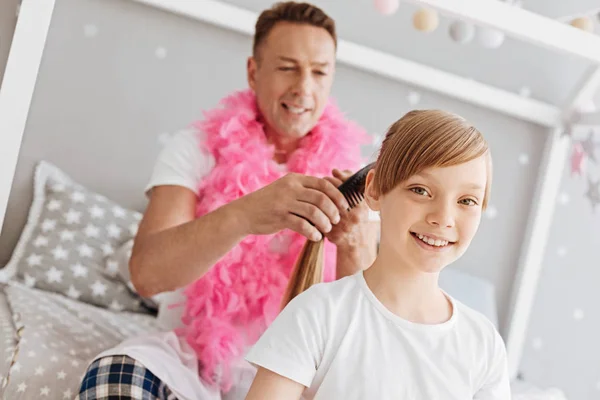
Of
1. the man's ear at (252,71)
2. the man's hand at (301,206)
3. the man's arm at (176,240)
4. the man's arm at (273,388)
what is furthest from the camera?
the man's ear at (252,71)

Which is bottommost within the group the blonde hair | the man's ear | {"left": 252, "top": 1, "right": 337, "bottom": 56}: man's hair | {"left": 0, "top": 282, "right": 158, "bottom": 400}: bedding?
{"left": 0, "top": 282, "right": 158, "bottom": 400}: bedding

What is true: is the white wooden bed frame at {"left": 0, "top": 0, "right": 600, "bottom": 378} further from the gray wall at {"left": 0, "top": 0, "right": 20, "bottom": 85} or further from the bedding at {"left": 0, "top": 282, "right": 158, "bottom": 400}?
the bedding at {"left": 0, "top": 282, "right": 158, "bottom": 400}

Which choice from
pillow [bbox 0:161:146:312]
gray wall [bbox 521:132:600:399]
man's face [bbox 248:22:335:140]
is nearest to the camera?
man's face [bbox 248:22:335:140]

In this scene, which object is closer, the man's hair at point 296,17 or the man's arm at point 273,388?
the man's arm at point 273,388

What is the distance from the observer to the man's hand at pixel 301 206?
1.08m

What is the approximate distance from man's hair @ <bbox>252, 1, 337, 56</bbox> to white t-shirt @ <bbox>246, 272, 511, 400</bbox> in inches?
26.7

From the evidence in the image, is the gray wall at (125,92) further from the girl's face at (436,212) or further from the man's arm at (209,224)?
the girl's face at (436,212)

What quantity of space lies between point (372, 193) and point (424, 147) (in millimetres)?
114

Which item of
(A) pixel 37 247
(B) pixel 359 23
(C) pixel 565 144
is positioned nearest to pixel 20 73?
(A) pixel 37 247

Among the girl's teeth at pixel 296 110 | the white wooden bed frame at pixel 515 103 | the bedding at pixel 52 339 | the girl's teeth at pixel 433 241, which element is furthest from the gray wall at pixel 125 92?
the girl's teeth at pixel 433 241

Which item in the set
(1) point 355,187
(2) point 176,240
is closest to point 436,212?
(1) point 355,187

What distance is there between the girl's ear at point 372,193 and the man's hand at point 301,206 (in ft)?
0.38

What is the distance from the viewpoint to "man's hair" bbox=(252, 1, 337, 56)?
56.5 inches

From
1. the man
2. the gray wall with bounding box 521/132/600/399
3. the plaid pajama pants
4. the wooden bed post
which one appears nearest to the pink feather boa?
the man
